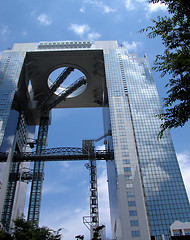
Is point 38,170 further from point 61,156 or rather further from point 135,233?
point 135,233

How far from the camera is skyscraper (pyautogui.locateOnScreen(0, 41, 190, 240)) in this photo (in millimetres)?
45625

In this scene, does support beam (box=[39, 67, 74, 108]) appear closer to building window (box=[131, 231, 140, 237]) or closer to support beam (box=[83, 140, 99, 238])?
support beam (box=[83, 140, 99, 238])

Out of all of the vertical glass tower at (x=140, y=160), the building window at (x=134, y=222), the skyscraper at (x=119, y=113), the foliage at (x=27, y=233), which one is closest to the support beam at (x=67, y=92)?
the skyscraper at (x=119, y=113)

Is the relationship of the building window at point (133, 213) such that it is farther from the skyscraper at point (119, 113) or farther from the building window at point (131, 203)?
the building window at point (131, 203)

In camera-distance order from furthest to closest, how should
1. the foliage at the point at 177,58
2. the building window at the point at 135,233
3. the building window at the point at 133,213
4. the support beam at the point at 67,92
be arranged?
the support beam at the point at 67,92
the building window at the point at 133,213
the building window at the point at 135,233
the foliage at the point at 177,58

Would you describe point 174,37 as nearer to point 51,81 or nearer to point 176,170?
point 176,170

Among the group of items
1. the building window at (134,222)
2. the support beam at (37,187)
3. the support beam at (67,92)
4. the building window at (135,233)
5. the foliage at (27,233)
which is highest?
the support beam at (67,92)

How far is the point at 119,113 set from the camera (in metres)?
59.0

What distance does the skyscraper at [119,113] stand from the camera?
150ft

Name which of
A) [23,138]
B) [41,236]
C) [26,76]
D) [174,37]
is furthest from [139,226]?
[26,76]

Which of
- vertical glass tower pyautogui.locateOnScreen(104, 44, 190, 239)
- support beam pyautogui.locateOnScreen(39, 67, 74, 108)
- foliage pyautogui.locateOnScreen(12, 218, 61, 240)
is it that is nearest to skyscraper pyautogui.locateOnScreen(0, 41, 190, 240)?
vertical glass tower pyautogui.locateOnScreen(104, 44, 190, 239)

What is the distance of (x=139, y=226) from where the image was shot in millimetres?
43375

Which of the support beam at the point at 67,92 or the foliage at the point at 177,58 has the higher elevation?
the support beam at the point at 67,92

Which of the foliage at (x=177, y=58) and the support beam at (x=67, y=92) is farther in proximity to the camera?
the support beam at (x=67, y=92)
